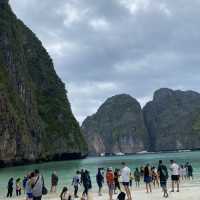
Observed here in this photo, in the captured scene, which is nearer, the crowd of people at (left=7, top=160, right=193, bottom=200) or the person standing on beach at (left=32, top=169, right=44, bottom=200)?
the person standing on beach at (left=32, top=169, right=44, bottom=200)

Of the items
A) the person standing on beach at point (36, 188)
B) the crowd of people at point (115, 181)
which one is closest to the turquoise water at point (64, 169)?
the crowd of people at point (115, 181)

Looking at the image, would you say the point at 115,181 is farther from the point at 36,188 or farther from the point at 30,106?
the point at 30,106

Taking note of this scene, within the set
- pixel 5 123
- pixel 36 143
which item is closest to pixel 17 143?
pixel 5 123

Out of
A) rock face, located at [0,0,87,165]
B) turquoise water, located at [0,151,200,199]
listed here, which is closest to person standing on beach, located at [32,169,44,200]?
turquoise water, located at [0,151,200,199]

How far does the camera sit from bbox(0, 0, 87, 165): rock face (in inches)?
3679

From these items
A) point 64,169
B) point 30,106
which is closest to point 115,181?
point 64,169

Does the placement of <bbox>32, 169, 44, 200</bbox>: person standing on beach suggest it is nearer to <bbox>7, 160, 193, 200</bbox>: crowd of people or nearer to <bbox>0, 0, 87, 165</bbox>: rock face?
<bbox>7, 160, 193, 200</bbox>: crowd of people

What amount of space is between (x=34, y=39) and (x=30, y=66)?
14.1 m

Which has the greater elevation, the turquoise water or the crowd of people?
the crowd of people

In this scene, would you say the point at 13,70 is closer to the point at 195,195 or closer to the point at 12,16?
the point at 12,16

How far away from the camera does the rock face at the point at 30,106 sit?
93.4m

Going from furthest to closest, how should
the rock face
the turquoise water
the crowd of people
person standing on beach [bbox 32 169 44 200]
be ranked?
the rock face, the turquoise water, the crowd of people, person standing on beach [bbox 32 169 44 200]

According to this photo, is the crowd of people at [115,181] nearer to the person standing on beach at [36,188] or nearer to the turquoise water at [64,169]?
the person standing on beach at [36,188]

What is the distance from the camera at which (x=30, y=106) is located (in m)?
126
